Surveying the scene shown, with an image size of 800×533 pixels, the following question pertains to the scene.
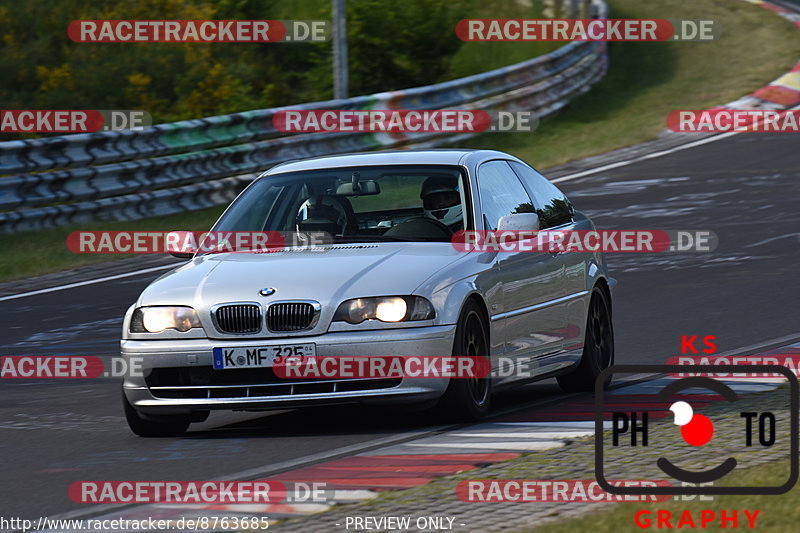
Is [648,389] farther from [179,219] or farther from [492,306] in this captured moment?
[179,219]

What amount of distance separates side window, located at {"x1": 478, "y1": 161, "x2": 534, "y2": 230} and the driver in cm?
15

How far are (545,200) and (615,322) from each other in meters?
2.64

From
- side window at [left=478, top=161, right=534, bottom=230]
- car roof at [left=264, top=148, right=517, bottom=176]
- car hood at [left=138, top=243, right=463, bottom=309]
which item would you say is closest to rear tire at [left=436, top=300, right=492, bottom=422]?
car hood at [left=138, top=243, right=463, bottom=309]

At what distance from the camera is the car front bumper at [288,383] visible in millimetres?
8062

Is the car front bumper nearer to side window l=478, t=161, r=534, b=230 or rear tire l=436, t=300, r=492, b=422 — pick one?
rear tire l=436, t=300, r=492, b=422

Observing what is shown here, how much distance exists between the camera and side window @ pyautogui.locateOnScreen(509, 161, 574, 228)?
994 centimetres

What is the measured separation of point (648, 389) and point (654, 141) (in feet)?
44.5

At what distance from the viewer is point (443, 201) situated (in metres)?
9.27

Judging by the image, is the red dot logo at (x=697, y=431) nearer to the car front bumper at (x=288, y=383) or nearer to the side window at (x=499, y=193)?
the car front bumper at (x=288, y=383)

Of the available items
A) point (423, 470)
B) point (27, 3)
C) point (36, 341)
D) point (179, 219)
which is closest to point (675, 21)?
point (27, 3)

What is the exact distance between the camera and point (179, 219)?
59.9 feet

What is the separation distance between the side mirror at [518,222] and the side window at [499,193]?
0.28 metres

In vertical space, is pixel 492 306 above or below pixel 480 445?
above

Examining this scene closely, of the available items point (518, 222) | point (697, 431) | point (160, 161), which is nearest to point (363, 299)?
point (518, 222)
